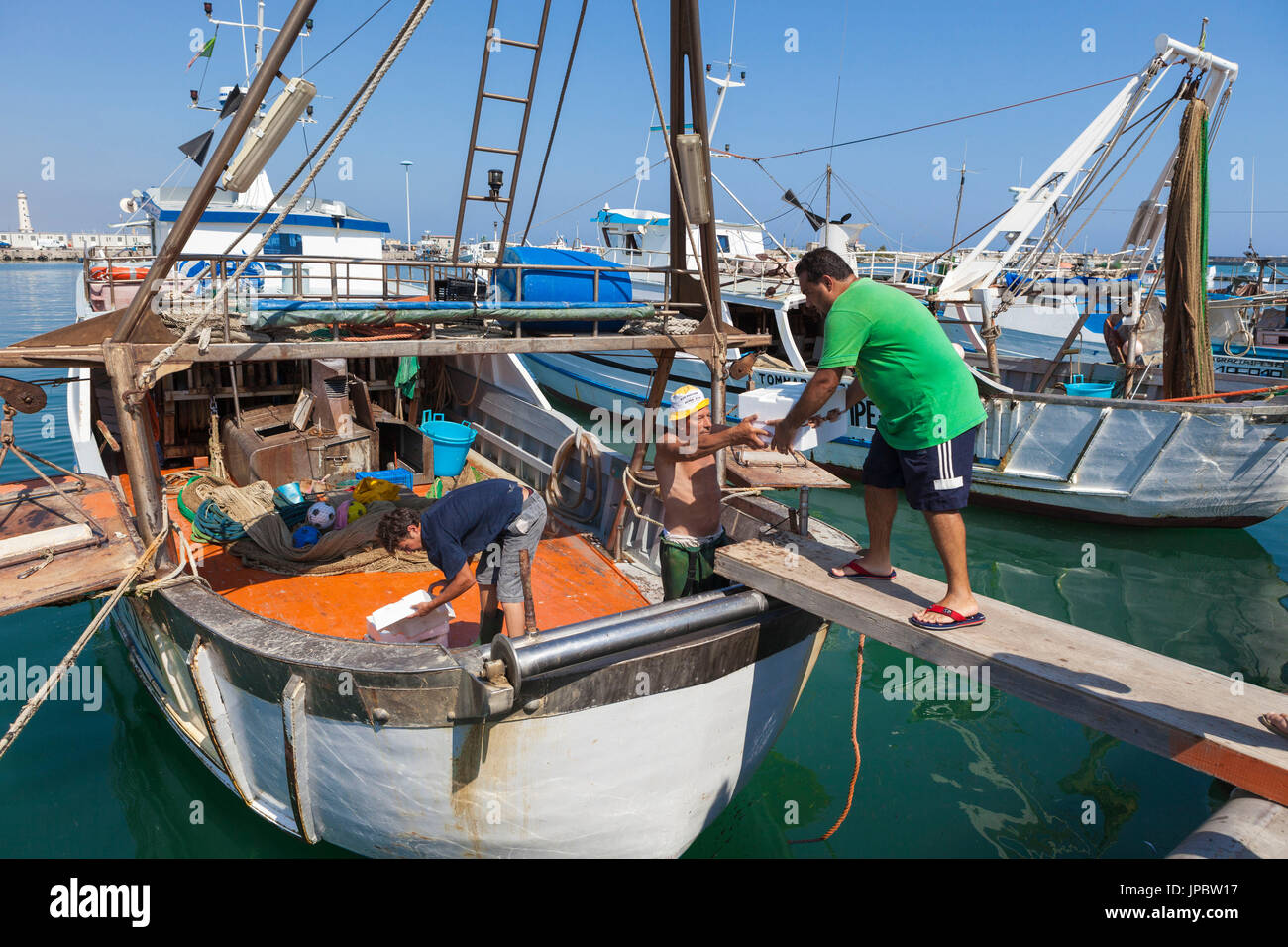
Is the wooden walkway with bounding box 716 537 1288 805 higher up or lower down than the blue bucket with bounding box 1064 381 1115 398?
lower down

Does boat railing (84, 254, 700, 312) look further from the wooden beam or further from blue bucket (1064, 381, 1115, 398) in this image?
blue bucket (1064, 381, 1115, 398)

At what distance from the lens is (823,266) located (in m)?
3.47

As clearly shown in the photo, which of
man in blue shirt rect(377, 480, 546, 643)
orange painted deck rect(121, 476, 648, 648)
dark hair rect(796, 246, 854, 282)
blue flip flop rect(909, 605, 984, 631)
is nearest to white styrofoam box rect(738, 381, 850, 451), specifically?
dark hair rect(796, 246, 854, 282)

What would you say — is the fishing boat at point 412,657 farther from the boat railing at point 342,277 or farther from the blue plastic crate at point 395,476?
the blue plastic crate at point 395,476

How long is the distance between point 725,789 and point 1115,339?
508 inches

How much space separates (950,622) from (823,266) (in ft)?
5.28

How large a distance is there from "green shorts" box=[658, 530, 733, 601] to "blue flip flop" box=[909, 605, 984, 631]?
4.22ft

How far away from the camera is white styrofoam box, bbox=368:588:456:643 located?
15.4ft

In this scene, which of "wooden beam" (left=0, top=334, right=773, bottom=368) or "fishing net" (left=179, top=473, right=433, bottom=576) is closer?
"wooden beam" (left=0, top=334, right=773, bottom=368)

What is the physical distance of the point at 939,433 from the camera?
134 inches

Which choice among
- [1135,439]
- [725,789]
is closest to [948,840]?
[725,789]

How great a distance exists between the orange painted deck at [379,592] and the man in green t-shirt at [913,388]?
2.64 metres

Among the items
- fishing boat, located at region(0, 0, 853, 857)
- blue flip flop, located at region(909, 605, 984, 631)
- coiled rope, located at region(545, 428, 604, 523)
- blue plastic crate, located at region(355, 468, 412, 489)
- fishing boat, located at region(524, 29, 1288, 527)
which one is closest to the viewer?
blue flip flop, located at region(909, 605, 984, 631)

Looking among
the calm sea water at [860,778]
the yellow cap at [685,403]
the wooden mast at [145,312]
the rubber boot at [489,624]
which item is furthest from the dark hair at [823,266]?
the calm sea water at [860,778]
